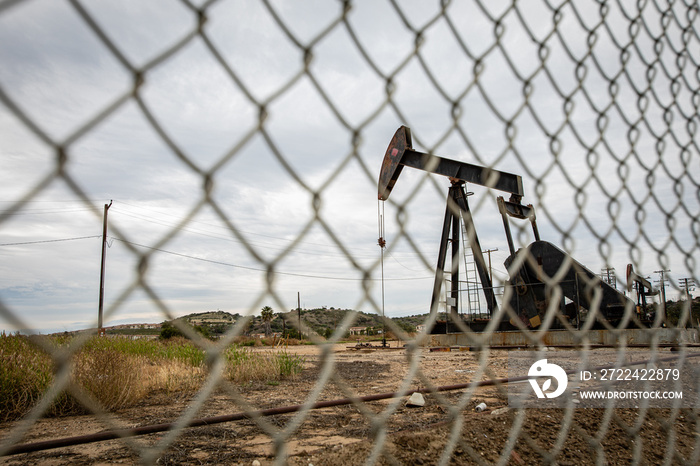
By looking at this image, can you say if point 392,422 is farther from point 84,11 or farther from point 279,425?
point 84,11

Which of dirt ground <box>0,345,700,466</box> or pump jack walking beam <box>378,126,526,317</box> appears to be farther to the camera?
dirt ground <box>0,345,700,466</box>

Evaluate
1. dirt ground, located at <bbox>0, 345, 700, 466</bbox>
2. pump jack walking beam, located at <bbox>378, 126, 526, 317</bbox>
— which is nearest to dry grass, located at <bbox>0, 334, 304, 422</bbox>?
dirt ground, located at <bbox>0, 345, 700, 466</bbox>

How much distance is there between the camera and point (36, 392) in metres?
4.71

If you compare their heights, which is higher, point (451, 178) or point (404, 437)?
point (451, 178)

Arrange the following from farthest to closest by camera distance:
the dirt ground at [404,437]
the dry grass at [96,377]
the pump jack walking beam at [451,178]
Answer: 1. the dry grass at [96,377]
2. the dirt ground at [404,437]
3. the pump jack walking beam at [451,178]

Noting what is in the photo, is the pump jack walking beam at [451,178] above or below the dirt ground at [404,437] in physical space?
above

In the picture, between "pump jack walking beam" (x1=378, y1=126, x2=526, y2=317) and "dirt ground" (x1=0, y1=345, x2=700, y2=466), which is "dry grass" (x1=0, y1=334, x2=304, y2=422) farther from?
"pump jack walking beam" (x1=378, y1=126, x2=526, y2=317)

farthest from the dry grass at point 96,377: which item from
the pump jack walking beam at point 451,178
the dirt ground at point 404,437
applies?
the pump jack walking beam at point 451,178

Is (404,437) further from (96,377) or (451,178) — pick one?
(451,178)

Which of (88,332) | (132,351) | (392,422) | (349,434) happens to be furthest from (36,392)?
(88,332)

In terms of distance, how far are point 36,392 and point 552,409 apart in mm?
5089

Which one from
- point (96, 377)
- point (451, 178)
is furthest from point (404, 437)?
point (451, 178)

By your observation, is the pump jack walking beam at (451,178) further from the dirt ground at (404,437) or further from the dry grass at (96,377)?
the dry grass at (96,377)

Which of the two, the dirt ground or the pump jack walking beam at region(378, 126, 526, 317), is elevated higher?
the pump jack walking beam at region(378, 126, 526, 317)
